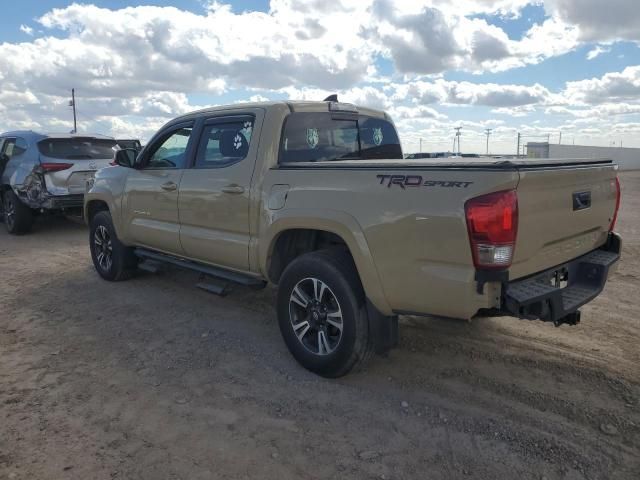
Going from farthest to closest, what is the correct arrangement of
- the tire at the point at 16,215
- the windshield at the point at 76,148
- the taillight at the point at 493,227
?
the tire at the point at 16,215 < the windshield at the point at 76,148 < the taillight at the point at 493,227

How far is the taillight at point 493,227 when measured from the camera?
8.82 feet

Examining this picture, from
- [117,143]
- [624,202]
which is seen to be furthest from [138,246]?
[624,202]

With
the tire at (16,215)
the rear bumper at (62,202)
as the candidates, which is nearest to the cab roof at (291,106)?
the rear bumper at (62,202)

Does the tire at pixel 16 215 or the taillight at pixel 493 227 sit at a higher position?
the taillight at pixel 493 227

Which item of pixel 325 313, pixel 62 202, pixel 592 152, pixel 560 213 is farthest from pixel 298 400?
pixel 592 152

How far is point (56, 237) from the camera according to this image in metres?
9.54

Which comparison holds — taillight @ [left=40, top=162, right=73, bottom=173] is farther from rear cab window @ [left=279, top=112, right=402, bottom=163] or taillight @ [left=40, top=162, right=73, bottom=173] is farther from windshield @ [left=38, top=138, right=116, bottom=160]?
rear cab window @ [left=279, top=112, right=402, bottom=163]

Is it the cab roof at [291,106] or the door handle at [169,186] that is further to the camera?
the door handle at [169,186]

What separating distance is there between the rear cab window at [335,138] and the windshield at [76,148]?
260 inches

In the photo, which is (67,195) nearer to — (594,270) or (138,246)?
(138,246)

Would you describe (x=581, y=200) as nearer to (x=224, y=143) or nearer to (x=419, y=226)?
(x=419, y=226)

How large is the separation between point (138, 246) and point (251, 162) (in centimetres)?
243

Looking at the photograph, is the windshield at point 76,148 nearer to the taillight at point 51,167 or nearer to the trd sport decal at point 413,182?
the taillight at point 51,167

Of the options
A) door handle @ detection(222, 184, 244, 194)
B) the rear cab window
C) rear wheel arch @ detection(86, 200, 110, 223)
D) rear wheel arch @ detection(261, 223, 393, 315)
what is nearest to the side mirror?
rear wheel arch @ detection(86, 200, 110, 223)
